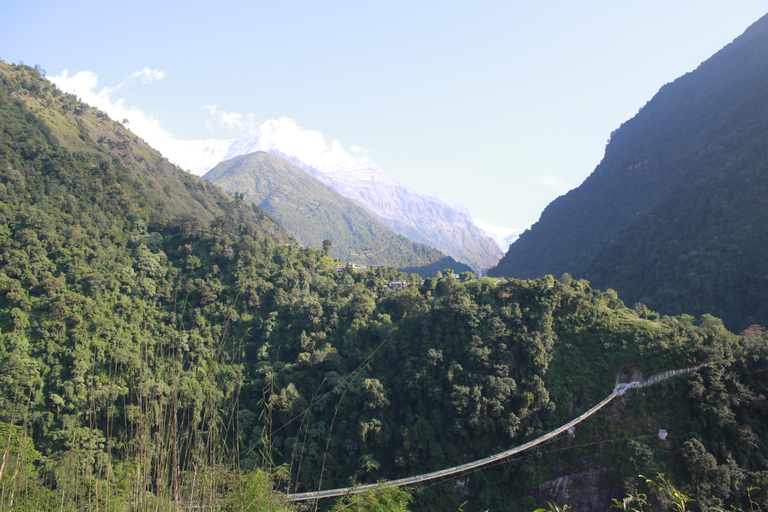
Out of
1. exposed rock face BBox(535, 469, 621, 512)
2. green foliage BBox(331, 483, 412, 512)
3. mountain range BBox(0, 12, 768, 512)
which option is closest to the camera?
green foliage BBox(331, 483, 412, 512)

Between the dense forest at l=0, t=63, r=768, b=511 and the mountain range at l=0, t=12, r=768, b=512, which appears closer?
the mountain range at l=0, t=12, r=768, b=512

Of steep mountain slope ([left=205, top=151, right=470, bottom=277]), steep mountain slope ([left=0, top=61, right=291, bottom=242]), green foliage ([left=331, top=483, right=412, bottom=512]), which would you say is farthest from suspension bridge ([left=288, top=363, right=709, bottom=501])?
steep mountain slope ([left=205, top=151, right=470, bottom=277])

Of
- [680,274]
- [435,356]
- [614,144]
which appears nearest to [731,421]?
[435,356]

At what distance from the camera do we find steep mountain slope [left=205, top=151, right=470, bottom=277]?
111062 mm

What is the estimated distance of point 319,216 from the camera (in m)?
134

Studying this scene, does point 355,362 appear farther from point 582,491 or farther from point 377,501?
point 377,501

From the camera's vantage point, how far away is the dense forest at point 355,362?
22.7 meters

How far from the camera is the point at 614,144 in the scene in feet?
286

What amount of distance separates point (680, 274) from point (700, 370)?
974 inches

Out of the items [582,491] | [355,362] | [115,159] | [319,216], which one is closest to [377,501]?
[582,491]

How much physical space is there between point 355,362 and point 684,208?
43.9 meters

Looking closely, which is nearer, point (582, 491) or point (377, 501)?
point (377, 501)

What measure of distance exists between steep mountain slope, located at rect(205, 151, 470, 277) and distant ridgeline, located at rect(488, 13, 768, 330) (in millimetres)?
27272

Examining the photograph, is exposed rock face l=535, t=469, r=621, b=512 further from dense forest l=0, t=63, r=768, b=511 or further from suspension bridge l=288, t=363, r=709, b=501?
suspension bridge l=288, t=363, r=709, b=501
